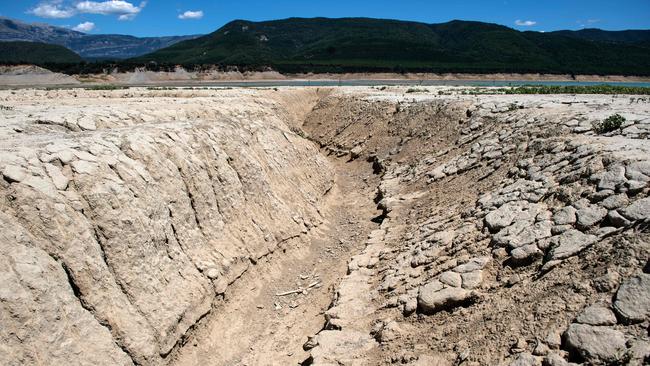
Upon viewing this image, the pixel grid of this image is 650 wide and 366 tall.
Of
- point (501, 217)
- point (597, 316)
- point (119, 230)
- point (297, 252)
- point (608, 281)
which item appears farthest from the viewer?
point (297, 252)

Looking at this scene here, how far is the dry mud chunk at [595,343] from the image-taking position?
607 cm

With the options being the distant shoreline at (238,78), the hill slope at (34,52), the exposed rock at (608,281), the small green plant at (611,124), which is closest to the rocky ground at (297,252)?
the exposed rock at (608,281)

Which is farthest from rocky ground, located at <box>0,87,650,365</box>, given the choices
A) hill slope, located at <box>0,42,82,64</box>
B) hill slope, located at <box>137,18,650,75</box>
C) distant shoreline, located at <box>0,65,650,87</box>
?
hill slope, located at <box>0,42,82,64</box>

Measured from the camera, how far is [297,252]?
14.5 metres

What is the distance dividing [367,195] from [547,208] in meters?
10.6

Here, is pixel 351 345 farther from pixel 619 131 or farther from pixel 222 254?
pixel 619 131

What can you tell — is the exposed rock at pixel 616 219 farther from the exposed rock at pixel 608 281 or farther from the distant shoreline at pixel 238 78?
the distant shoreline at pixel 238 78

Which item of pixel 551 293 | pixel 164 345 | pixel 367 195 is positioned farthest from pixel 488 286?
pixel 367 195

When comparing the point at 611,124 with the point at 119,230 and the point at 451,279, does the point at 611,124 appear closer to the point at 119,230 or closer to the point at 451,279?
the point at 451,279

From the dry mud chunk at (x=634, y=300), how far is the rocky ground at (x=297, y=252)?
1.0 inches

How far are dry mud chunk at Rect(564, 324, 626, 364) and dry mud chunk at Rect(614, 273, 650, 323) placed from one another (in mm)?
344

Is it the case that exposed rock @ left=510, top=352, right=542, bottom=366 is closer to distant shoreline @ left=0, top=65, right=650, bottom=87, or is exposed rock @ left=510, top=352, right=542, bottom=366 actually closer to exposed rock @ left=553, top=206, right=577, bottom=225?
exposed rock @ left=553, top=206, right=577, bottom=225

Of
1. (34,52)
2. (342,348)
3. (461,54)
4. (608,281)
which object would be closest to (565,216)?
(608,281)

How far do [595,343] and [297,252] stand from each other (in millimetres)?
9516
